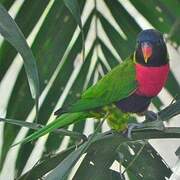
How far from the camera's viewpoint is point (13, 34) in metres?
0.53

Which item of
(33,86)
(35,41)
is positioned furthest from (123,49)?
(33,86)

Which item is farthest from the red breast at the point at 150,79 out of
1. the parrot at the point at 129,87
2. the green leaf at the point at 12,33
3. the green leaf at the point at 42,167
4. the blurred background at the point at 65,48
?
the green leaf at the point at 12,33

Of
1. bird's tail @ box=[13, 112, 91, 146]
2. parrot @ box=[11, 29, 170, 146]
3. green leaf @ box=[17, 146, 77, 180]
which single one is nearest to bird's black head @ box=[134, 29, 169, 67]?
parrot @ box=[11, 29, 170, 146]

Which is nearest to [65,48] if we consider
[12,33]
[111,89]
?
[111,89]

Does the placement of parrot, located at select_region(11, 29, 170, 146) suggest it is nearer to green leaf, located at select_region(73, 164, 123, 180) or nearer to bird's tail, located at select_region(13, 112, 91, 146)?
bird's tail, located at select_region(13, 112, 91, 146)

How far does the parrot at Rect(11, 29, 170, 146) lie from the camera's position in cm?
86

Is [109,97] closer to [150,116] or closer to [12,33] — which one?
[150,116]

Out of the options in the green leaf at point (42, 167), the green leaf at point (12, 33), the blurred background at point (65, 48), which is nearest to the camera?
the green leaf at point (12, 33)

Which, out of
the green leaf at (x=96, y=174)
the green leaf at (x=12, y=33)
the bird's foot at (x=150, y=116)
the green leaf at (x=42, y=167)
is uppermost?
the green leaf at (x=12, y=33)

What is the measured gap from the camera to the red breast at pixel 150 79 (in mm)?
863

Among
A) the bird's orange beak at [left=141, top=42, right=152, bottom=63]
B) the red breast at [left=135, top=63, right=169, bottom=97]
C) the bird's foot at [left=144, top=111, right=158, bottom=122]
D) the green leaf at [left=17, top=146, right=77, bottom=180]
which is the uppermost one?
the green leaf at [left=17, top=146, right=77, bottom=180]

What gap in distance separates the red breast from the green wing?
0.01 meters

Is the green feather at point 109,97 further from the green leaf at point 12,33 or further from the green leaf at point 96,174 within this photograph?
the green leaf at point 12,33

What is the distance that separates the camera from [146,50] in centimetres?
88
